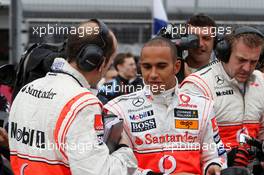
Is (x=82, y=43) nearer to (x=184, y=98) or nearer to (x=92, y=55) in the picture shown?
(x=92, y=55)

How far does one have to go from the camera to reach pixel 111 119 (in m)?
2.69

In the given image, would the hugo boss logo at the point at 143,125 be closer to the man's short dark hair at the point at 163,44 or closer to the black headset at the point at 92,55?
the man's short dark hair at the point at 163,44

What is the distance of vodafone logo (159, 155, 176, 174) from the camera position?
2.98 m

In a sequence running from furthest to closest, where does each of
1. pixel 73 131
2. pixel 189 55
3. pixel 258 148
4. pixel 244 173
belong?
pixel 189 55 < pixel 258 148 < pixel 244 173 < pixel 73 131

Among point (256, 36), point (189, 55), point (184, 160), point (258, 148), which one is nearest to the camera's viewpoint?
point (184, 160)

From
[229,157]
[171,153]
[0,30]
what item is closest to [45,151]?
[171,153]

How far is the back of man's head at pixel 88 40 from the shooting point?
2629mm

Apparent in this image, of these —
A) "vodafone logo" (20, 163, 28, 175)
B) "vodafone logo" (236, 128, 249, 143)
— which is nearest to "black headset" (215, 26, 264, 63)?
"vodafone logo" (236, 128, 249, 143)

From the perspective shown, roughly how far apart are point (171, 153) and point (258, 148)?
53 cm

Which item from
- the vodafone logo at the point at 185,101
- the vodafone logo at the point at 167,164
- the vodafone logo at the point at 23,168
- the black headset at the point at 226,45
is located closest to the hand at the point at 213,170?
the vodafone logo at the point at 167,164

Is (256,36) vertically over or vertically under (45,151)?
over

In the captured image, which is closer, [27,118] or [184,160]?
[27,118]

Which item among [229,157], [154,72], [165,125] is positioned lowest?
[229,157]

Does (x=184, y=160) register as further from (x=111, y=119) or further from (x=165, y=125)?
(x=111, y=119)
